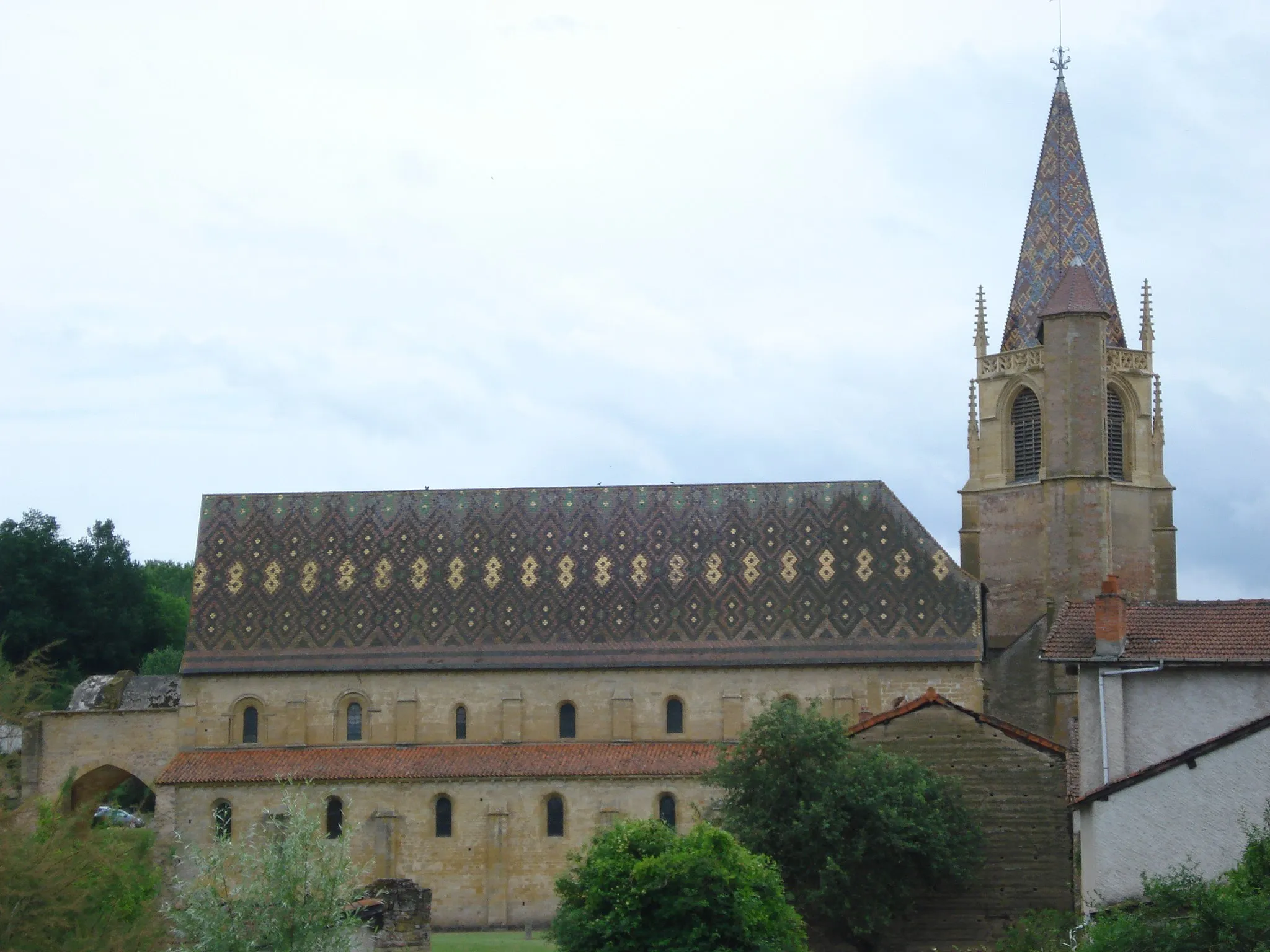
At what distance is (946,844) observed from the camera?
35.7 metres

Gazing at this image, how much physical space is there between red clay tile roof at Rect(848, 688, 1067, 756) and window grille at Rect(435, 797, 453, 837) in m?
13.7

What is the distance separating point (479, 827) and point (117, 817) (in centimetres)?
1618

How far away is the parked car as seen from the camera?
54.8 metres

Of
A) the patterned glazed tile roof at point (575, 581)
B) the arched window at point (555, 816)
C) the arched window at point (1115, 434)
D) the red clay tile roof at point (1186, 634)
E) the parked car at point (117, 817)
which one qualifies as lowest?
the parked car at point (117, 817)

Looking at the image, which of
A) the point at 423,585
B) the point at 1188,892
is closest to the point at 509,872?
the point at 423,585

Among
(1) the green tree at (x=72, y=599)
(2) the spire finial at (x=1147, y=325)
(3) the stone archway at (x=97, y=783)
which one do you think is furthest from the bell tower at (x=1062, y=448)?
(1) the green tree at (x=72, y=599)

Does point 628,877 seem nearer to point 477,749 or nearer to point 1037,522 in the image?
point 477,749

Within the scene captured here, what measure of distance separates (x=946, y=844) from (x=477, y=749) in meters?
17.8

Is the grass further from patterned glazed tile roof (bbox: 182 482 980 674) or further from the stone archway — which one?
the stone archway

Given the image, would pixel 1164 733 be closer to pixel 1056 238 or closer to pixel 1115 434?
pixel 1115 434

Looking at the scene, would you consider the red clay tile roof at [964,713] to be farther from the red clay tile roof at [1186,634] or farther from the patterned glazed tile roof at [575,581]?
the patterned glazed tile roof at [575,581]

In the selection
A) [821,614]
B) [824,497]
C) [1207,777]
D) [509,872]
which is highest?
[824,497]

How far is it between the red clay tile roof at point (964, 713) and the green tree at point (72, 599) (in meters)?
47.7

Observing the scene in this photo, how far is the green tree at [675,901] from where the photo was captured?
95.1 ft
